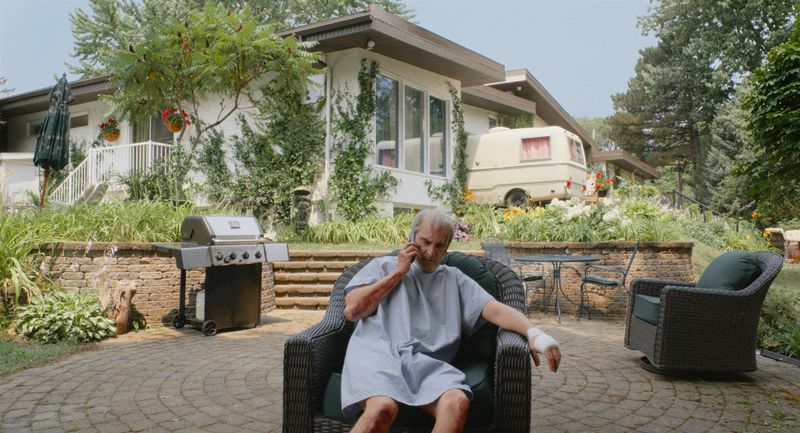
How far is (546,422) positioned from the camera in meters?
3.12

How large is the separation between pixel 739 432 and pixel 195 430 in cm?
284

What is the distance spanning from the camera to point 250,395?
356 cm

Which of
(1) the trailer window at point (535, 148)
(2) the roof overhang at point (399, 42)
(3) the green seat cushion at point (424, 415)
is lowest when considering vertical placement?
(3) the green seat cushion at point (424, 415)

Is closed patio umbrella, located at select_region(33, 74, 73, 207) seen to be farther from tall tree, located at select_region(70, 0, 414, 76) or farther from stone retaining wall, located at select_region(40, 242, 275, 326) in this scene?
tall tree, located at select_region(70, 0, 414, 76)

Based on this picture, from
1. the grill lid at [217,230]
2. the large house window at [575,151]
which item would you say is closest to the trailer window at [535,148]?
the large house window at [575,151]

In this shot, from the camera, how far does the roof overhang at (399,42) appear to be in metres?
9.84

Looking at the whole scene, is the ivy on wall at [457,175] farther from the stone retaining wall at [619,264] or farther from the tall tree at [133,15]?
the tall tree at [133,15]

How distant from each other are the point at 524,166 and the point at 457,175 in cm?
151

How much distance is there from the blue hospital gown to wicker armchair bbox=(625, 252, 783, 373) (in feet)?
7.18

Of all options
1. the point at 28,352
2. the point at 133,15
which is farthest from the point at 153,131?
the point at 28,352

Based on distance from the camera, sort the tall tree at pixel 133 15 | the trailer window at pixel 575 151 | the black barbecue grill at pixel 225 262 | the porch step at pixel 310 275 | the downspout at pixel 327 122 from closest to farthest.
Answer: the black barbecue grill at pixel 225 262
the porch step at pixel 310 275
the downspout at pixel 327 122
the trailer window at pixel 575 151
the tall tree at pixel 133 15

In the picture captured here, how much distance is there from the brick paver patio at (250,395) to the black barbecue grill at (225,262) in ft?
2.54

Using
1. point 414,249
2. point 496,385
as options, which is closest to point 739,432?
point 496,385

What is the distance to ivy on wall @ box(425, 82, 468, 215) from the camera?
1241 centimetres
